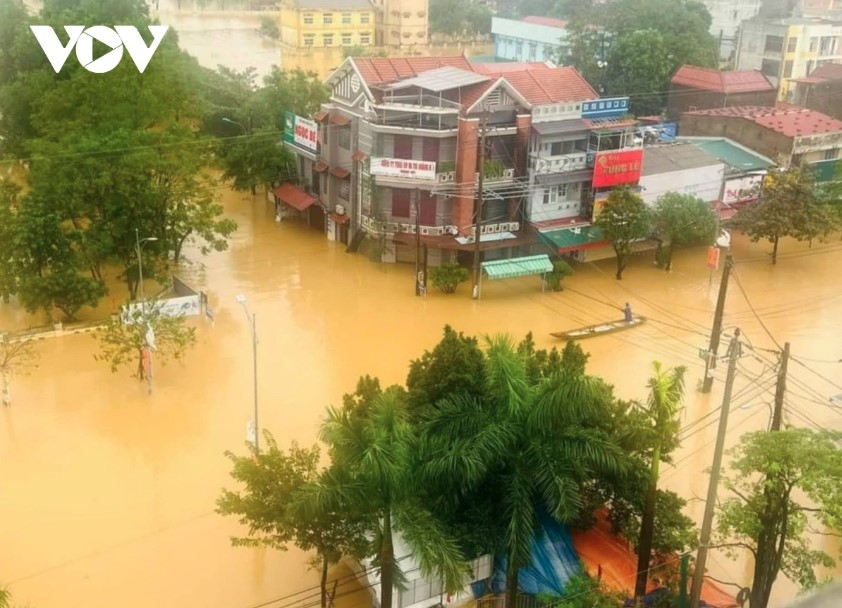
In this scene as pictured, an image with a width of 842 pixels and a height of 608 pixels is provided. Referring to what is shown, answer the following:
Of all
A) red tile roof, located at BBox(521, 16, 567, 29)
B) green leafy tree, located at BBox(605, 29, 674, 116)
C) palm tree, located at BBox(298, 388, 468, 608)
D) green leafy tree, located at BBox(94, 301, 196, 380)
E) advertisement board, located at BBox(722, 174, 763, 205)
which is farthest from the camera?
red tile roof, located at BBox(521, 16, 567, 29)

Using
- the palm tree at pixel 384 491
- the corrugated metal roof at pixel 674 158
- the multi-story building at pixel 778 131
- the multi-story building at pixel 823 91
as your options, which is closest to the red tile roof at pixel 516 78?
the corrugated metal roof at pixel 674 158

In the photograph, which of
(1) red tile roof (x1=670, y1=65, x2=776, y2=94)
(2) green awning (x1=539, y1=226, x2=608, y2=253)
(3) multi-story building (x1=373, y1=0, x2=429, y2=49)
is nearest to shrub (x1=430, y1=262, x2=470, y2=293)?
(2) green awning (x1=539, y1=226, x2=608, y2=253)

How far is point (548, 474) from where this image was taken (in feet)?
26.4

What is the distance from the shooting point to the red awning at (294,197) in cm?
2228

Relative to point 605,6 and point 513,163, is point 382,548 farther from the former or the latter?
point 605,6

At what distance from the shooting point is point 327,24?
35.5 meters

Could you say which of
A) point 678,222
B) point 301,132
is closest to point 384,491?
point 678,222

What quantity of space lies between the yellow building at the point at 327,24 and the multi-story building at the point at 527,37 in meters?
7.34

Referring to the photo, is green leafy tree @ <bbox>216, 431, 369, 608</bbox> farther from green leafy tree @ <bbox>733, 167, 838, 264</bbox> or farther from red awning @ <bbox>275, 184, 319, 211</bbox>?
green leafy tree @ <bbox>733, 167, 838, 264</bbox>

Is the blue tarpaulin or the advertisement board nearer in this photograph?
the blue tarpaulin

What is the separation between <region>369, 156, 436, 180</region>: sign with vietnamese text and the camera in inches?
755

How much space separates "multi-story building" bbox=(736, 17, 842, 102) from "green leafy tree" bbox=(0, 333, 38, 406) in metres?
27.7

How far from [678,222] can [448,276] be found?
18.1 ft

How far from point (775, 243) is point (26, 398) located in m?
15.9
